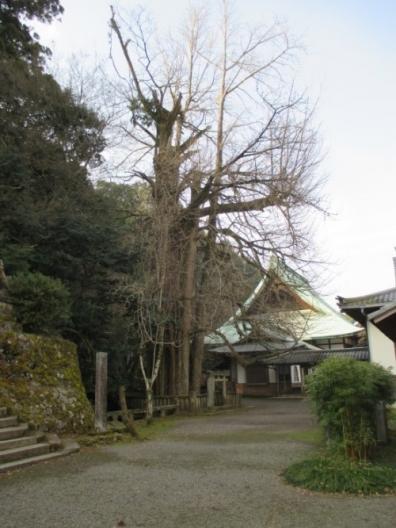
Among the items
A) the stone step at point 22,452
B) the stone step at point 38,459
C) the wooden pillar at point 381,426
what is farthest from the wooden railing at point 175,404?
the wooden pillar at point 381,426

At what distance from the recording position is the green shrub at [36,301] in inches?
364

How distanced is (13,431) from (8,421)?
33 centimetres

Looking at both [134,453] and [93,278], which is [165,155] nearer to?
[93,278]

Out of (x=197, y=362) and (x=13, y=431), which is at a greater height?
(x=197, y=362)

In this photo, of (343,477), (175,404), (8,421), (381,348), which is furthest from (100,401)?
(381,348)

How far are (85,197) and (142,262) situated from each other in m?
2.99

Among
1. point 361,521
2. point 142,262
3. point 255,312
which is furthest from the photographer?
point 255,312

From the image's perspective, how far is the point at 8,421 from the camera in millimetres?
7148

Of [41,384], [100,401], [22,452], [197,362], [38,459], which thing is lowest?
[38,459]

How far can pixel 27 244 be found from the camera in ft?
39.1

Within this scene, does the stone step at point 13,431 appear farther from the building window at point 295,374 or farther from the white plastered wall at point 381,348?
the building window at point 295,374

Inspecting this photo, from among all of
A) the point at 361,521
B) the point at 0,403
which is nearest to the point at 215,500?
the point at 361,521

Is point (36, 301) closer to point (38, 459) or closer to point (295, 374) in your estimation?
point (38, 459)

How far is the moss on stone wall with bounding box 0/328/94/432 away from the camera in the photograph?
7.87m
